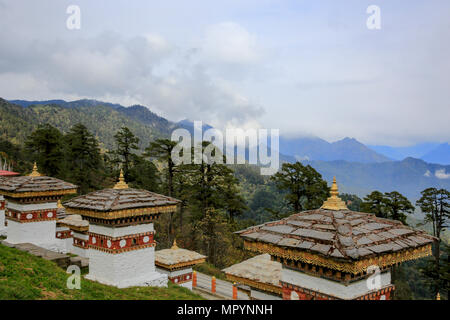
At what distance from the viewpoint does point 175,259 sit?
15125mm

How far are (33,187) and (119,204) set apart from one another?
636 cm

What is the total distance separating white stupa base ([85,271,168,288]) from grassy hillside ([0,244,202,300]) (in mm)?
363

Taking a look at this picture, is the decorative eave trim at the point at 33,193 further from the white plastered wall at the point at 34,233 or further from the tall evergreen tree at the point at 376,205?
the tall evergreen tree at the point at 376,205

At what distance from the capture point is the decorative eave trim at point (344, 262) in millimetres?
5793

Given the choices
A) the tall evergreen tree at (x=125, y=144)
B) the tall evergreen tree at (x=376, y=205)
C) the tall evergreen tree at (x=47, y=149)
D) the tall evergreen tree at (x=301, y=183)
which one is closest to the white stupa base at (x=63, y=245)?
the tall evergreen tree at (x=125, y=144)

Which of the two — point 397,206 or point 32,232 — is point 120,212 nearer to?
point 32,232

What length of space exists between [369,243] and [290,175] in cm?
2159

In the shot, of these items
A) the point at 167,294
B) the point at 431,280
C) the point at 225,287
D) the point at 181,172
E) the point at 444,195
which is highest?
the point at 181,172

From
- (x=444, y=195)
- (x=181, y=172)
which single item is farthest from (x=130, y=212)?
(x=444, y=195)

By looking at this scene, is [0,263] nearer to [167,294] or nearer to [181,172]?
[167,294]

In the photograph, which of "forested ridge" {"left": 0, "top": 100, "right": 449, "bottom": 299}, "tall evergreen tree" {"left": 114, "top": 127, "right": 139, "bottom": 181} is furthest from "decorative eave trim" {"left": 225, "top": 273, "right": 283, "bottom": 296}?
"tall evergreen tree" {"left": 114, "top": 127, "right": 139, "bottom": 181}

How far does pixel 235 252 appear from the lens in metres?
28.3

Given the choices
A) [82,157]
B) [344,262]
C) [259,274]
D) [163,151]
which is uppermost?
[163,151]

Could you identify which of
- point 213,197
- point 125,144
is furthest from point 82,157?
point 213,197
